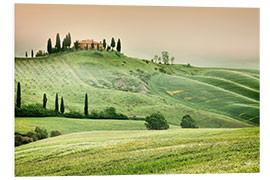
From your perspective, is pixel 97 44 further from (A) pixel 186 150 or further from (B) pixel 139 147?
(A) pixel 186 150

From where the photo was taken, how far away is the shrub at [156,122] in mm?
9055

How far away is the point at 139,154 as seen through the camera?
8.31 m

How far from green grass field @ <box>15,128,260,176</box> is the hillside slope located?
2.12ft

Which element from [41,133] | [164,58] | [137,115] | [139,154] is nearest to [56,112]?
[41,133]

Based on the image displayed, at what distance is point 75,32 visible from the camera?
9016 millimetres

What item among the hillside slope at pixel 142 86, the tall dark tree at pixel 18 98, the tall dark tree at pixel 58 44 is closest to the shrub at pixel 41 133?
the hillside slope at pixel 142 86

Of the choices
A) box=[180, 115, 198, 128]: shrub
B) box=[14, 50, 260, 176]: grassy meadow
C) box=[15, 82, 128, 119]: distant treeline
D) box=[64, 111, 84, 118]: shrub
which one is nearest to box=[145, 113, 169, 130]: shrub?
box=[14, 50, 260, 176]: grassy meadow

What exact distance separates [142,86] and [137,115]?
0.83m

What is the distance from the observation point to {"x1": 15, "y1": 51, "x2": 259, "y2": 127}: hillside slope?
29.2 ft

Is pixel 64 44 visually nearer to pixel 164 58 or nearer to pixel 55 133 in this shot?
pixel 55 133

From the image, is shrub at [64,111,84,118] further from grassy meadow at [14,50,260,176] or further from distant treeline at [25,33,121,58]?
distant treeline at [25,33,121,58]

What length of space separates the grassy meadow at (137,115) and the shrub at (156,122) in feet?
0.38
